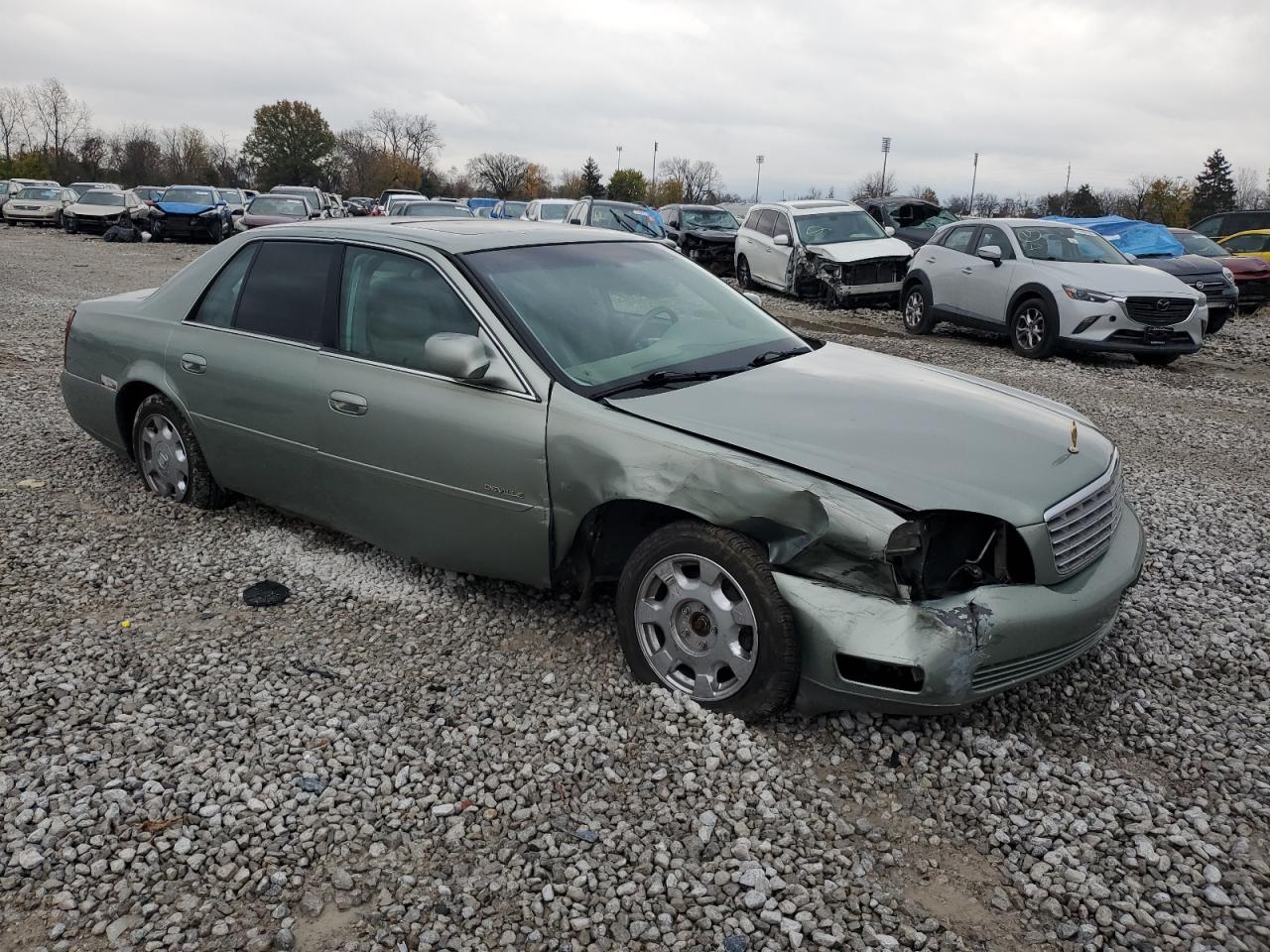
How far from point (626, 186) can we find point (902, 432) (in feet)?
225

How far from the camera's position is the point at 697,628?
3.24 metres

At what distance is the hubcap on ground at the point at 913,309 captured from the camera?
13.1m

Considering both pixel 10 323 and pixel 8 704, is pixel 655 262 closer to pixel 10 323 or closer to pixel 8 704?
pixel 8 704

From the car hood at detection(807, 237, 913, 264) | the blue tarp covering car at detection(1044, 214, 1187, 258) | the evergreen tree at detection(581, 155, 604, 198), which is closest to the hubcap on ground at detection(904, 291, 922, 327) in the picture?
the car hood at detection(807, 237, 913, 264)

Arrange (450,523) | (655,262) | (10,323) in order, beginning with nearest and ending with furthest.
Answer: (450,523), (655,262), (10,323)

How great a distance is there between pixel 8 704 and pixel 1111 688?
3.86 m

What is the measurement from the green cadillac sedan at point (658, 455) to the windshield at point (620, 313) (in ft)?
0.04

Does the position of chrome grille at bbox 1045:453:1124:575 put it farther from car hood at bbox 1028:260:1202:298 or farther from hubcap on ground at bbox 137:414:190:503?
car hood at bbox 1028:260:1202:298

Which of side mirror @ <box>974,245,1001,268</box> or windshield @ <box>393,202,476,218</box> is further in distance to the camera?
windshield @ <box>393,202,476,218</box>

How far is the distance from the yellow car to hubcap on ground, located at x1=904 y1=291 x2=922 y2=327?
758 centimetres

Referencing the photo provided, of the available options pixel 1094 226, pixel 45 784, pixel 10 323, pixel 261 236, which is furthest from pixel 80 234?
pixel 45 784

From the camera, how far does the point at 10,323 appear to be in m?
11.8

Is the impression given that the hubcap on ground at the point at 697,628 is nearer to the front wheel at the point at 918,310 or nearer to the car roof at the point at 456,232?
the car roof at the point at 456,232

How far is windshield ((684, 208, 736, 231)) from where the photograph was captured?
21.2 m
